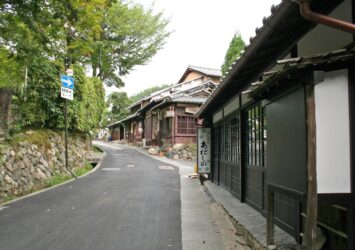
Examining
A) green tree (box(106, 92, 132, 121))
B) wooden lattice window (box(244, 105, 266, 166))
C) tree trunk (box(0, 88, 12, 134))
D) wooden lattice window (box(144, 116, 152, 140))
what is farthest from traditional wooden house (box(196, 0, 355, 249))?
green tree (box(106, 92, 132, 121))

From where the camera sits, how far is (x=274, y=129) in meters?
5.05

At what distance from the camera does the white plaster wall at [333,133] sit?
3.86 meters

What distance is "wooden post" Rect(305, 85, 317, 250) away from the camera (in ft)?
12.0

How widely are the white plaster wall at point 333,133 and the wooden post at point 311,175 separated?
0.18 metres

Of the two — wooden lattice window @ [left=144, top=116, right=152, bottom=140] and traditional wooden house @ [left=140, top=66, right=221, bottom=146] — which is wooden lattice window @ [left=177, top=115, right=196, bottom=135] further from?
wooden lattice window @ [left=144, top=116, right=152, bottom=140]

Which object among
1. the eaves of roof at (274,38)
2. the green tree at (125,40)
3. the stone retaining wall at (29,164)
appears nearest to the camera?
the eaves of roof at (274,38)

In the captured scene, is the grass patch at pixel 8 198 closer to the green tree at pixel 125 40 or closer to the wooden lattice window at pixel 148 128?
the green tree at pixel 125 40

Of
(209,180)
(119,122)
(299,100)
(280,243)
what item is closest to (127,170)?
(209,180)

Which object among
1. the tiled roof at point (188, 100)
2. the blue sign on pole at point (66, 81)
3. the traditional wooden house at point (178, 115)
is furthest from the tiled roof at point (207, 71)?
the blue sign on pole at point (66, 81)

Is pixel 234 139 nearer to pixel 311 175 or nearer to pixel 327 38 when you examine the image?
pixel 327 38

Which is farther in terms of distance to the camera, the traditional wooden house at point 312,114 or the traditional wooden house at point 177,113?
the traditional wooden house at point 177,113

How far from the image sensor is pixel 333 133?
3896mm

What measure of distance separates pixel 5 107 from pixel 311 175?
13508 millimetres

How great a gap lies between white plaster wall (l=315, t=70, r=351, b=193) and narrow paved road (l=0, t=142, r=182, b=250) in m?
3.50
